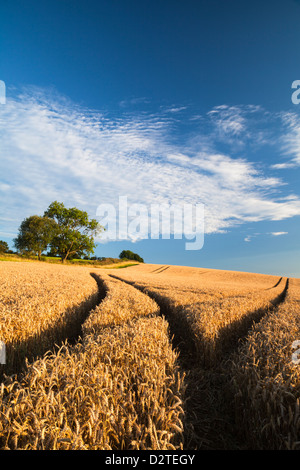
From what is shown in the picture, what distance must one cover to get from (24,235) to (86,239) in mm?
18441

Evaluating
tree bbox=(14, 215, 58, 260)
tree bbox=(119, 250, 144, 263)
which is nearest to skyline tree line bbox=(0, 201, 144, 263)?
tree bbox=(14, 215, 58, 260)

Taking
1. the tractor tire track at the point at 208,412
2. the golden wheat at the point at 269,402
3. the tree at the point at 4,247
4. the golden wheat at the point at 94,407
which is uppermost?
the tree at the point at 4,247

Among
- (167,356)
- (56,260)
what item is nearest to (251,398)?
(167,356)

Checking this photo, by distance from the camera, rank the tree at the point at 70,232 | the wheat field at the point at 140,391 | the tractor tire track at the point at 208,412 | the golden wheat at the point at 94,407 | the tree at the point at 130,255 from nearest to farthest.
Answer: the golden wheat at the point at 94,407, the wheat field at the point at 140,391, the tractor tire track at the point at 208,412, the tree at the point at 70,232, the tree at the point at 130,255

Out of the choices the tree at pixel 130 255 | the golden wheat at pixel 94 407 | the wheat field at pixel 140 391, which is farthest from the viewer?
the tree at pixel 130 255

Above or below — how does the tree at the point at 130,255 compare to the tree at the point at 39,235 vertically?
below

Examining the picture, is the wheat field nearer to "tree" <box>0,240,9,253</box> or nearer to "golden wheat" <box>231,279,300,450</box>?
"golden wheat" <box>231,279,300,450</box>

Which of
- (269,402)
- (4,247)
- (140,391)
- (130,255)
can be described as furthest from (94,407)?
(130,255)

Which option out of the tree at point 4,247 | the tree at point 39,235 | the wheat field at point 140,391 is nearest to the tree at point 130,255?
the tree at point 4,247

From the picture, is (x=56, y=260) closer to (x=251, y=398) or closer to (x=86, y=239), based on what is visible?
(x=86, y=239)

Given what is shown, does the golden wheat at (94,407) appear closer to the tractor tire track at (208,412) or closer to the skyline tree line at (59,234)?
the tractor tire track at (208,412)

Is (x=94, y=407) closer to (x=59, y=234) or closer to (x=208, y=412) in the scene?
(x=208, y=412)

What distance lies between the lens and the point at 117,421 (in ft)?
Result: 9.20

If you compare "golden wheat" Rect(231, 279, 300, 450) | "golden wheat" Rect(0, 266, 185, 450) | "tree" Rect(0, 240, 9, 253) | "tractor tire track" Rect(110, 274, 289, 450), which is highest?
"tree" Rect(0, 240, 9, 253)
